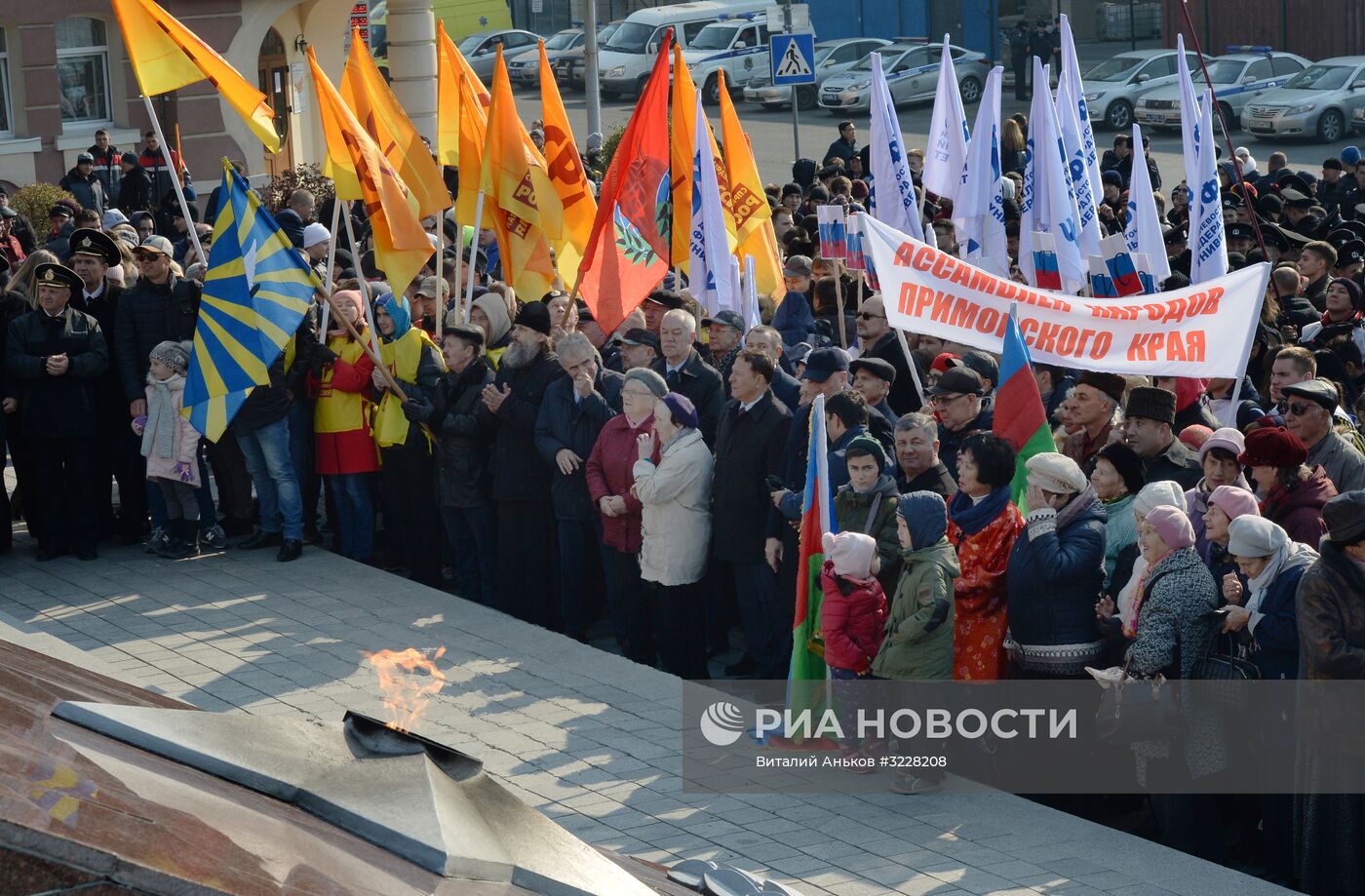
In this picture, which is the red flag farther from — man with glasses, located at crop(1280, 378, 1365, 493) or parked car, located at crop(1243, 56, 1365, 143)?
parked car, located at crop(1243, 56, 1365, 143)

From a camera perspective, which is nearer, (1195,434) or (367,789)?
(367,789)

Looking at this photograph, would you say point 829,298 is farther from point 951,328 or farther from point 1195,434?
point 1195,434

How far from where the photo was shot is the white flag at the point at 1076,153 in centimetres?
1268

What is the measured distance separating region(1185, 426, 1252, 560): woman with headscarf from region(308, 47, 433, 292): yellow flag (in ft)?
18.0

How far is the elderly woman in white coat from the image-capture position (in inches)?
363

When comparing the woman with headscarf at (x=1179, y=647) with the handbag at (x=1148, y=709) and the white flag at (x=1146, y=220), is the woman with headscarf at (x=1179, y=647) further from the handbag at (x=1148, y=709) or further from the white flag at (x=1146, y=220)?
the white flag at (x=1146, y=220)

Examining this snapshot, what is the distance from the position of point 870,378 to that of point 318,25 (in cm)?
2090

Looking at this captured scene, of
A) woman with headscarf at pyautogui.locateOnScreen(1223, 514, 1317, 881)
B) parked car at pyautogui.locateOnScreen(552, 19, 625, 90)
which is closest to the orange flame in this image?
woman with headscarf at pyautogui.locateOnScreen(1223, 514, 1317, 881)

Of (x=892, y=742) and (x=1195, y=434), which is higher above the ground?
(x=1195, y=434)

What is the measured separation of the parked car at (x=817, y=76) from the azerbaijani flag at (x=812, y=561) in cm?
3319

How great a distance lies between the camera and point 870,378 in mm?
9086

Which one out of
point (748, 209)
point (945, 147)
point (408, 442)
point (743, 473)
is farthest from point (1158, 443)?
point (945, 147)

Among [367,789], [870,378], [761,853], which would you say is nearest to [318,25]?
[870,378]

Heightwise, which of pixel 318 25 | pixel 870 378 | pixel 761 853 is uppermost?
pixel 318 25
